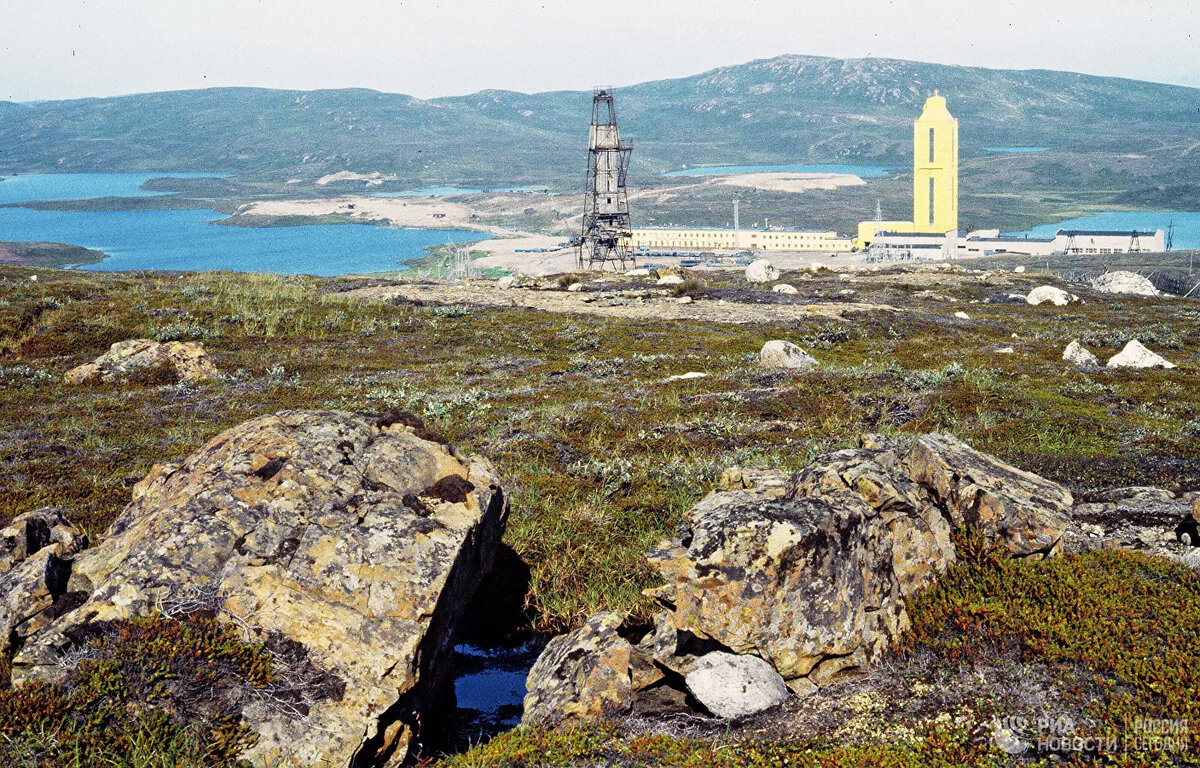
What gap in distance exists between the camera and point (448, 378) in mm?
24453

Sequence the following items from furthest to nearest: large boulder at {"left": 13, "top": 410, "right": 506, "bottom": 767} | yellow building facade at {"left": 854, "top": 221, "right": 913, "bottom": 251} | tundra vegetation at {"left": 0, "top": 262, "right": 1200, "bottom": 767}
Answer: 1. yellow building facade at {"left": 854, "top": 221, "right": 913, "bottom": 251}
2. large boulder at {"left": 13, "top": 410, "right": 506, "bottom": 767}
3. tundra vegetation at {"left": 0, "top": 262, "right": 1200, "bottom": 767}

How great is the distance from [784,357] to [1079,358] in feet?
31.9

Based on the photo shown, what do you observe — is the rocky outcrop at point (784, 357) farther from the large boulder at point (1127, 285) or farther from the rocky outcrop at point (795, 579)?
the large boulder at point (1127, 285)

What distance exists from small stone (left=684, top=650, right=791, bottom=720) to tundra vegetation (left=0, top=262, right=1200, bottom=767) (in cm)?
36

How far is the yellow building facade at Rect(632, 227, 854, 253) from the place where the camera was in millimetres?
170250

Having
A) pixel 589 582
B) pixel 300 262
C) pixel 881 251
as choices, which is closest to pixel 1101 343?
pixel 589 582

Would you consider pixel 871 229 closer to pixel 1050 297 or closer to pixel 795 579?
pixel 1050 297

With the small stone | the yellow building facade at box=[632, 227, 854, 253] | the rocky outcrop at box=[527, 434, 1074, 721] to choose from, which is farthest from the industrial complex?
the small stone

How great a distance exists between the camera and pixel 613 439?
57.1 feet

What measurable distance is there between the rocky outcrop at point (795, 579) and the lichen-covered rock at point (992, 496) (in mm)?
16

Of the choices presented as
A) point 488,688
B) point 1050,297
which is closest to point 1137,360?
point 488,688

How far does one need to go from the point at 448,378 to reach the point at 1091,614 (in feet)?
62.0

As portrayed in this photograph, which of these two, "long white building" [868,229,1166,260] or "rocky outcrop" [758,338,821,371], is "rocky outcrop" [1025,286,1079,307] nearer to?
"rocky outcrop" [758,338,821,371]

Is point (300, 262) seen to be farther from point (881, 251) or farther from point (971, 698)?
point (971, 698)
